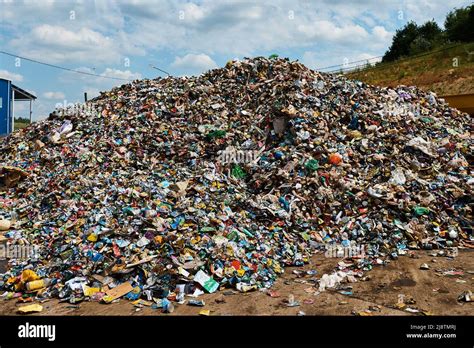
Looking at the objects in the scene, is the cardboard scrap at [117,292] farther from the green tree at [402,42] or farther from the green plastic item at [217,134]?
the green tree at [402,42]

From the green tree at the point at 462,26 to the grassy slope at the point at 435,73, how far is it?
5.78 m

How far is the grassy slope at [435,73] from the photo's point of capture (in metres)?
20.9

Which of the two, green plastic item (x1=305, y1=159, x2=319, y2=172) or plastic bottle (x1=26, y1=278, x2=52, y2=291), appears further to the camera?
green plastic item (x1=305, y1=159, x2=319, y2=172)

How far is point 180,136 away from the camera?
9109mm

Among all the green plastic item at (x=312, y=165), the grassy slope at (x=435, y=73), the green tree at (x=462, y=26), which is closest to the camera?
the green plastic item at (x=312, y=165)

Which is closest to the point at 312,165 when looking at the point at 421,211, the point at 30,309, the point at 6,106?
the point at 421,211

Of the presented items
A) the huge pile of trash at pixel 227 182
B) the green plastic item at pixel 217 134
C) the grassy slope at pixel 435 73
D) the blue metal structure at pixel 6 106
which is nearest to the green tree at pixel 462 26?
the grassy slope at pixel 435 73

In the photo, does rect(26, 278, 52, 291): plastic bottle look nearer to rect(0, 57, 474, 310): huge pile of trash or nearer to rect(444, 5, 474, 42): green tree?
rect(0, 57, 474, 310): huge pile of trash

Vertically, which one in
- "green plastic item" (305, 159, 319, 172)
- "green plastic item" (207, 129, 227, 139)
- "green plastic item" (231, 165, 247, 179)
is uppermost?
"green plastic item" (207, 129, 227, 139)

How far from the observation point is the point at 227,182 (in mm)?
7504

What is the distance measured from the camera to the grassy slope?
68.5 feet

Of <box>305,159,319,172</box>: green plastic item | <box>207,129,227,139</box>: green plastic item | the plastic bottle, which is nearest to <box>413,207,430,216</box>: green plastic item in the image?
<box>305,159,319,172</box>: green plastic item

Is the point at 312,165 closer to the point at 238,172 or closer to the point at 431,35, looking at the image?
the point at 238,172

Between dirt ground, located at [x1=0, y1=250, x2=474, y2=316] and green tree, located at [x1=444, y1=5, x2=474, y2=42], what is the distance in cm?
3261
